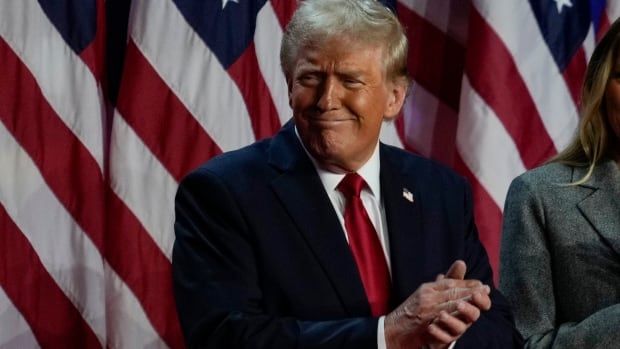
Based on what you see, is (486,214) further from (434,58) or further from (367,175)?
(367,175)

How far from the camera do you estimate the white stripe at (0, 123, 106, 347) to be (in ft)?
9.80

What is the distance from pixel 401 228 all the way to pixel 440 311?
0.88ft

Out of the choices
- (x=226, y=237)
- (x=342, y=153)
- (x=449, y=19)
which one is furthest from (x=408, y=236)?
(x=449, y=19)

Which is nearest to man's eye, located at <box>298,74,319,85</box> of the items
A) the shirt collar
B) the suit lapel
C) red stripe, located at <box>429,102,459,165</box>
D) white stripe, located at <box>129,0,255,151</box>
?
the shirt collar

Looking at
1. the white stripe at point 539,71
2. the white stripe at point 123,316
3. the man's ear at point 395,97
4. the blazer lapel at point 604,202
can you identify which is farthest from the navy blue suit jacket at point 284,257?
the white stripe at point 539,71

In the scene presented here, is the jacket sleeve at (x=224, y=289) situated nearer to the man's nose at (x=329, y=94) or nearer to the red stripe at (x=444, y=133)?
the man's nose at (x=329, y=94)

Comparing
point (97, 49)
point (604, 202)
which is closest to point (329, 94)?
point (604, 202)

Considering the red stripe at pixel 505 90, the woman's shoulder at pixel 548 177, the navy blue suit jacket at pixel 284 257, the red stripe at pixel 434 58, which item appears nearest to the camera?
the navy blue suit jacket at pixel 284 257

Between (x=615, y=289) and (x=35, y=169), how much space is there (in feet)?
5.44

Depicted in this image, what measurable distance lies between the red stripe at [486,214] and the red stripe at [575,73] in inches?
15.4

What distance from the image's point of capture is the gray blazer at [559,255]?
2002 millimetres

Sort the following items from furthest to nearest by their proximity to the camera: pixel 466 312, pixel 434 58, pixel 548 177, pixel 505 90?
1. pixel 434 58
2. pixel 505 90
3. pixel 548 177
4. pixel 466 312

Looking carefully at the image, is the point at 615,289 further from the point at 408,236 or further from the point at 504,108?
the point at 504,108

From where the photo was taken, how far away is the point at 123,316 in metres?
3.09
